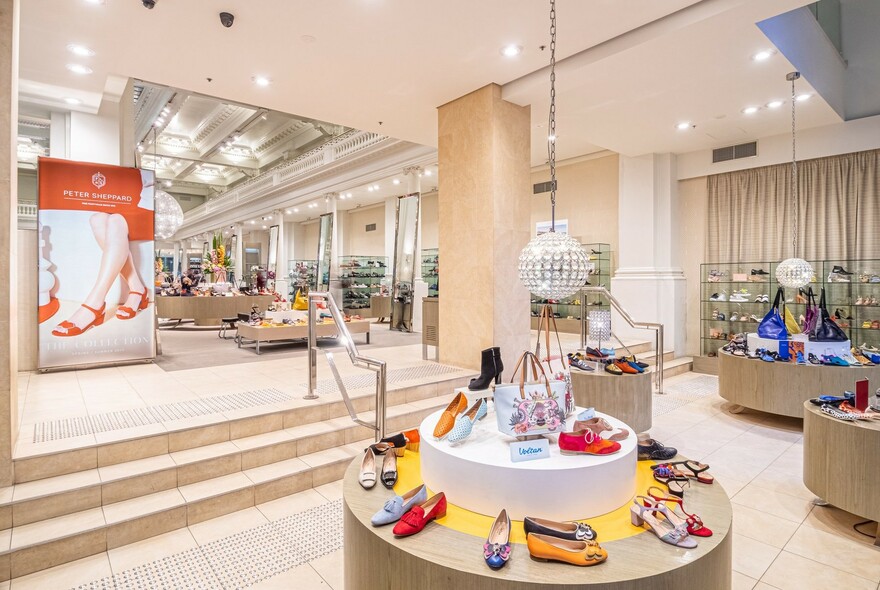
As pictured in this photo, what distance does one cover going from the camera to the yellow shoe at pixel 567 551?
1439 millimetres

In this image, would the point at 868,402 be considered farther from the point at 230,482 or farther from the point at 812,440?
the point at 230,482

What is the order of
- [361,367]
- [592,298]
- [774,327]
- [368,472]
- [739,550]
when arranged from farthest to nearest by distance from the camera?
1. [592,298]
2. [774,327]
3. [361,367]
4. [739,550]
5. [368,472]

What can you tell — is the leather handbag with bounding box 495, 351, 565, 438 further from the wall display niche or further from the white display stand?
the wall display niche

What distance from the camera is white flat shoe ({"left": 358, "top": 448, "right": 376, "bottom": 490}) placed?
198 centimetres

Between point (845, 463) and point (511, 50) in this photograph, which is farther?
point (511, 50)

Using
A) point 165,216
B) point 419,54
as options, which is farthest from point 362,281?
point 419,54

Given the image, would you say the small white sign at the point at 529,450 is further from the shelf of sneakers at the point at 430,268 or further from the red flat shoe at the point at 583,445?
the shelf of sneakers at the point at 430,268

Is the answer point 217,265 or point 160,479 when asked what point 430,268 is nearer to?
point 217,265

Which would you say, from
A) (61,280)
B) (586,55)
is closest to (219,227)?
(61,280)

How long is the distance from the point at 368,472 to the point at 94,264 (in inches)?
198

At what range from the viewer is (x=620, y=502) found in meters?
1.81

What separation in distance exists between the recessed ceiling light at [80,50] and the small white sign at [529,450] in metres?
5.47

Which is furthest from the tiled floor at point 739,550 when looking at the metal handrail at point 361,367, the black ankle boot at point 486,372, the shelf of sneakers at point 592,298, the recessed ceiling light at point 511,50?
the shelf of sneakers at point 592,298

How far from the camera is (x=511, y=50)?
14.5ft
